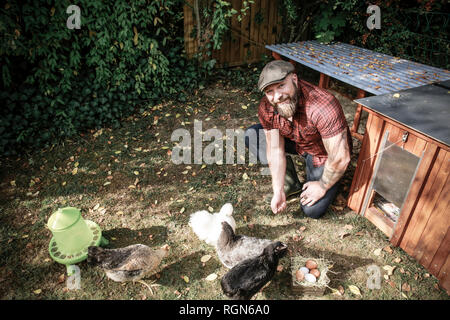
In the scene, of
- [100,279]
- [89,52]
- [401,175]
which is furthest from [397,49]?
[100,279]

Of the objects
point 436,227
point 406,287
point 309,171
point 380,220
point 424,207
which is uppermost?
point 424,207

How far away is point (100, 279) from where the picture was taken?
10.3 ft

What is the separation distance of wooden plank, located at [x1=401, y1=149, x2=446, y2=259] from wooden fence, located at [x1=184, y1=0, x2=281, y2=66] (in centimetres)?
564

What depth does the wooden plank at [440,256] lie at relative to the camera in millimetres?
2672

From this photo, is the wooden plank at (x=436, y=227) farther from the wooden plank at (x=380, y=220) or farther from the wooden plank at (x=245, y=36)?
the wooden plank at (x=245, y=36)

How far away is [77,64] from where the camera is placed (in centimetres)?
543

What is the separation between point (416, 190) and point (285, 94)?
5.17 feet

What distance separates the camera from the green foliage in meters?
4.95

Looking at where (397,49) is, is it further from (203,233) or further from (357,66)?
(203,233)

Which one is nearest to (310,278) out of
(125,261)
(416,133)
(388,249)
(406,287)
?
(406,287)

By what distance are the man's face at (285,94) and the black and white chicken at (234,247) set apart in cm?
137

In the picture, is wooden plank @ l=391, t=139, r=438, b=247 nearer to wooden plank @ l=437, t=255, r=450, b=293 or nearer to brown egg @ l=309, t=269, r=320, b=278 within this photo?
wooden plank @ l=437, t=255, r=450, b=293

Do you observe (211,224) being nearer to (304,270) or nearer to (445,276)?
(304,270)

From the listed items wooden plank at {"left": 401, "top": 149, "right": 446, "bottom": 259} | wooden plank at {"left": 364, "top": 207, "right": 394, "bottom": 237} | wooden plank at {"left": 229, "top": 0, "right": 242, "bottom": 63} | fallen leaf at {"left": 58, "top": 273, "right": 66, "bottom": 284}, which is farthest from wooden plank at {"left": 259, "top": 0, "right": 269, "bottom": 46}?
fallen leaf at {"left": 58, "top": 273, "right": 66, "bottom": 284}
